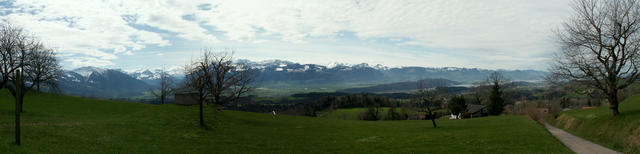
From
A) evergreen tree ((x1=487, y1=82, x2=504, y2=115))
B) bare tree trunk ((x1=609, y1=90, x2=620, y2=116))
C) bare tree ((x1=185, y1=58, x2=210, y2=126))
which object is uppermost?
bare tree ((x1=185, y1=58, x2=210, y2=126))

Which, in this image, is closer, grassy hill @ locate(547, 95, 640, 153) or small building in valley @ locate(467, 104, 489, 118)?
grassy hill @ locate(547, 95, 640, 153)

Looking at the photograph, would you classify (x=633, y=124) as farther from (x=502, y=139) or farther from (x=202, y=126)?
(x=202, y=126)

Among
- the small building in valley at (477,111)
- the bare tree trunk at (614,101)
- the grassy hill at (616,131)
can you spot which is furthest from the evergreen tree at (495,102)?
the bare tree trunk at (614,101)

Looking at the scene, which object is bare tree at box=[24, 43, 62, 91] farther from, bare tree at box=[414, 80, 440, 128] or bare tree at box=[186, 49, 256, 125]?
bare tree at box=[414, 80, 440, 128]

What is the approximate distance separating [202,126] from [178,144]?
10.7 metres

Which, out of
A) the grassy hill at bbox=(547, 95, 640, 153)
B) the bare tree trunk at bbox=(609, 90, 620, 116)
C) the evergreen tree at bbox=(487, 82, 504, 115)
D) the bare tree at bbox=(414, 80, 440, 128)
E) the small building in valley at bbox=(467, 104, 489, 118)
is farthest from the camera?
the small building in valley at bbox=(467, 104, 489, 118)

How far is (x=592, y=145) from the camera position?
2377 cm

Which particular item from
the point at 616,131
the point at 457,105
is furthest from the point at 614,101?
the point at 457,105

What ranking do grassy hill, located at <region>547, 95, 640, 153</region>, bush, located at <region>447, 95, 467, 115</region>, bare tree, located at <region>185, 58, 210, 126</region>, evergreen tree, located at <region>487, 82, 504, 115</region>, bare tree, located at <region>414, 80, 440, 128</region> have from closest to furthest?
grassy hill, located at <region>547, 95, 640, 153</region> → bare tree, located at <region>185, 58, 210, 126</region> → bare tree, located at <region>414, 80, 440, 128</region> → evergreen tree, located at <region>487, 82, 504, 115</region> → bush, located at <region>447, 95, 467, 115</region>

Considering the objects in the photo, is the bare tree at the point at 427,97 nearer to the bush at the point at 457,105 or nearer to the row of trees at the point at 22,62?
the row of trees at the point at 22,62

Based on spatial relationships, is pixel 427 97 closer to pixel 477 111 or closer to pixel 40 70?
pixel 40 70

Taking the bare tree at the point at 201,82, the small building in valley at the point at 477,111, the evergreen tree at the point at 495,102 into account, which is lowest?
the small building in valley at the point at 477,111

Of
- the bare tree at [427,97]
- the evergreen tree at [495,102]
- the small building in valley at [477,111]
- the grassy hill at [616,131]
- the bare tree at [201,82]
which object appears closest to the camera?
the grassy hill at [616,131]

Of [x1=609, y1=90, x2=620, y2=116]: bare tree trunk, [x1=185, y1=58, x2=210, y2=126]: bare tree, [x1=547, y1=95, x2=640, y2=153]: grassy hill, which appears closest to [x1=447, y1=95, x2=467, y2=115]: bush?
[x1=547, y1=95, x2=640, y2=153]: grassy hill
